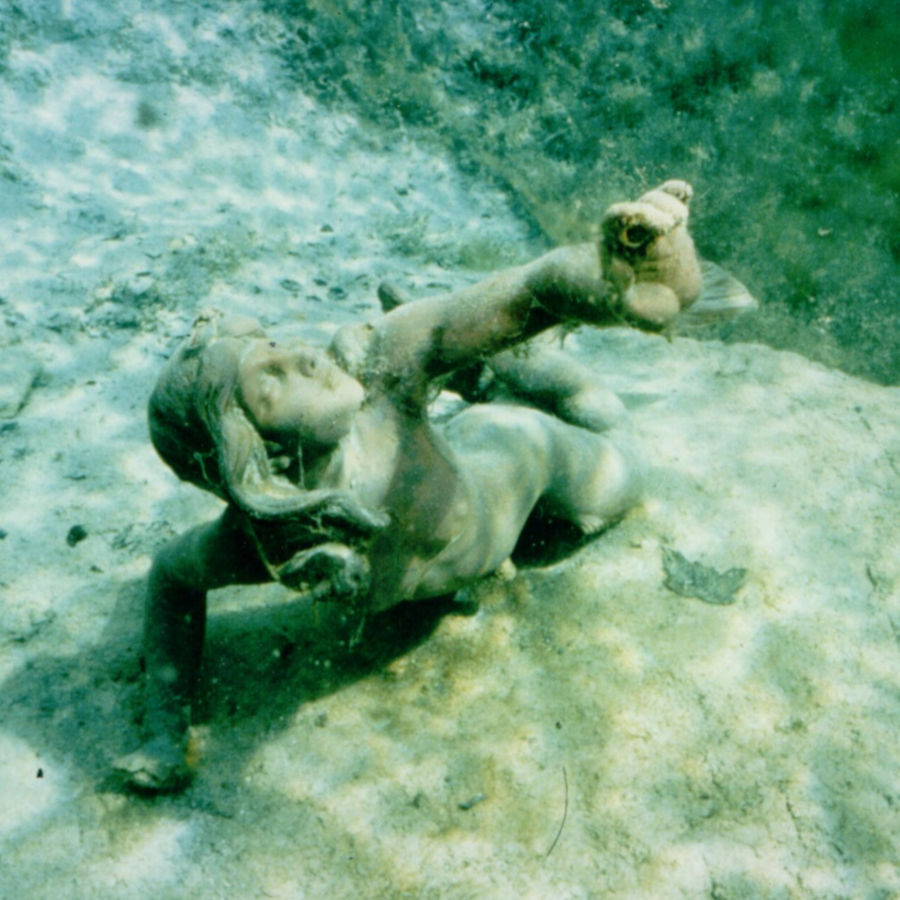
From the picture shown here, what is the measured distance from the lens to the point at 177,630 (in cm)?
257

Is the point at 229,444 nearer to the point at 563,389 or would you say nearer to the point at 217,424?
the point at 217,424

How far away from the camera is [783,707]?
243 cm

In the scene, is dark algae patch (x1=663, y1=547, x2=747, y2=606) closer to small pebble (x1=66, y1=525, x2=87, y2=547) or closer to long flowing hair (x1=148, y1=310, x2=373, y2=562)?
long flowing hair (x1=148, y1=310, x2=373, y2=562)

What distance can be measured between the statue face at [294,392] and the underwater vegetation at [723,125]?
13.1 ft

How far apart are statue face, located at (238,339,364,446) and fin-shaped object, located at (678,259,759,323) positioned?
1021 mm

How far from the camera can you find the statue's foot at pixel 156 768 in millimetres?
2277

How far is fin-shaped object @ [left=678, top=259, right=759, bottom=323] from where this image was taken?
6.10ft

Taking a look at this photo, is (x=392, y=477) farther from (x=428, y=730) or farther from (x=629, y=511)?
(x=629, y=511)

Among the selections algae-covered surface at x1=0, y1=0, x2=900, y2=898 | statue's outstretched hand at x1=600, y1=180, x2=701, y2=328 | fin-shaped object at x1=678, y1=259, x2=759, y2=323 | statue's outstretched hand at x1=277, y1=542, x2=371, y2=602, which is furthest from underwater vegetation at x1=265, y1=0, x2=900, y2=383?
statue's outstretched hand at x1=277, y1=542, x2=371, y2=602

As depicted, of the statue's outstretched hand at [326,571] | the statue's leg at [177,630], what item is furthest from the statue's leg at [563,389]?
the statue's outstretched hand at [326,571]

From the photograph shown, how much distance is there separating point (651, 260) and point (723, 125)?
4.78 m

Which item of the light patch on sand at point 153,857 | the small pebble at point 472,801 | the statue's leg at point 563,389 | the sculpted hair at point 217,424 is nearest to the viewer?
the sculpted hair at point 217,424

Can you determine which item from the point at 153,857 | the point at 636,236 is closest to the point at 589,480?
the point at 636,236

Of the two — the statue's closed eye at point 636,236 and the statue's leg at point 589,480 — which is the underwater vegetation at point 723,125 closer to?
the statue's leg at point 589,480
